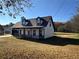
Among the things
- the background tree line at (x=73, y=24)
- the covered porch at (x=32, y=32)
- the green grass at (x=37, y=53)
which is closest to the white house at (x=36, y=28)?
the covered porch at (x=32, y=32)

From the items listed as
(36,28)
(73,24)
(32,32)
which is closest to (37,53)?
(36,28)

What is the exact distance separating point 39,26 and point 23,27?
471cm

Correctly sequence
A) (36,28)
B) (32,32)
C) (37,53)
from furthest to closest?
1. (32,32)
2. (36,28)
3. (37,53)

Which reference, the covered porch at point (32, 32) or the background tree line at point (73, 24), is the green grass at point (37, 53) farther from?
the background tree line at point (73, 24)

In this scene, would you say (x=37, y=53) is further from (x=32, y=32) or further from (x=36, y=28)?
(x=32, y=32)

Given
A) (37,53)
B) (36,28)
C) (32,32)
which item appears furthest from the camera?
(32,32)

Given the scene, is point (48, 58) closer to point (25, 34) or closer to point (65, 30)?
point (25, 34)

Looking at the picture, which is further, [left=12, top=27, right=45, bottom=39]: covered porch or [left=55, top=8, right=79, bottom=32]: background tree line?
[left=12, top=27, right=45, bottom=39]: covered porch

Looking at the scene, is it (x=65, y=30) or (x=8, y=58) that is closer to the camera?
(x=8, y=58)

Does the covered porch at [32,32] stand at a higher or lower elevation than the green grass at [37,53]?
lower

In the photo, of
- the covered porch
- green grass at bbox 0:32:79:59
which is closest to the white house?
the covered porch

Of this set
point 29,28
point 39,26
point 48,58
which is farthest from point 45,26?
point 48,58

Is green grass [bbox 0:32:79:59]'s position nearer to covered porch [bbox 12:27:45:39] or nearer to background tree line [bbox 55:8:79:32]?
covered porch [bbox 12:27:45:39]

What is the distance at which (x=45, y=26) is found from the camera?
3247 cm
